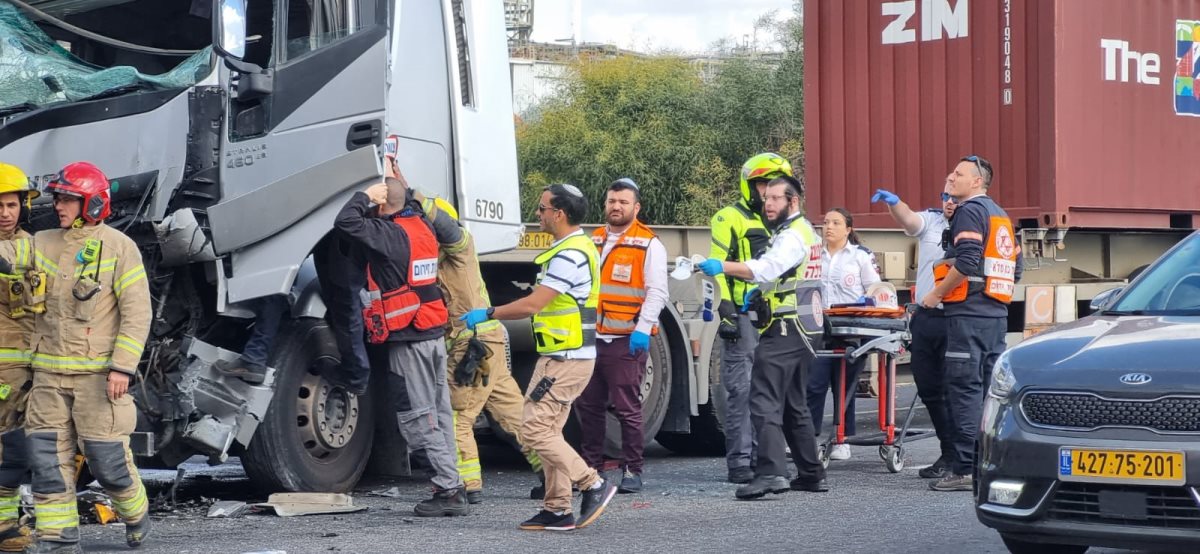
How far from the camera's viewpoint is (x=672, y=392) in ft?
32.3

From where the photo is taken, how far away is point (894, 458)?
30.3 feet

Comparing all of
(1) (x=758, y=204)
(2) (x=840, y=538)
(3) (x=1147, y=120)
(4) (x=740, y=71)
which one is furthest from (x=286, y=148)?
(4) (x=740, y=71)

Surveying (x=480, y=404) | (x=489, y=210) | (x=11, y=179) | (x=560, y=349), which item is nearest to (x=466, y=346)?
(x=480, y=404)

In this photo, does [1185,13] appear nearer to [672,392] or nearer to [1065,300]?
[1065,300]

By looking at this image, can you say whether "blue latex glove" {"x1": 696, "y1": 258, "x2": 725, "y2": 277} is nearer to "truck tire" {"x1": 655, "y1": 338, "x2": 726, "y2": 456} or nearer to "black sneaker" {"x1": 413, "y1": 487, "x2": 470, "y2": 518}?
"black sneaker" {"x1": 413, "y1": 487, "x2": 470, "y2": 518}

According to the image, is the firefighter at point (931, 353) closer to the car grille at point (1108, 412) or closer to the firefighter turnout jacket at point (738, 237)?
the firefighter turnout jacket at point (738, 237)

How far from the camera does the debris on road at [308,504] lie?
300 inches

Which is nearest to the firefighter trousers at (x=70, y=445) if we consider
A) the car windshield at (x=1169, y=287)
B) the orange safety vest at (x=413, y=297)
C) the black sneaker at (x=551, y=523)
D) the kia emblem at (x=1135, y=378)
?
the orange safety vest at (x=413, y=297)

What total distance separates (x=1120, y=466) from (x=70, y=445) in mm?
4096

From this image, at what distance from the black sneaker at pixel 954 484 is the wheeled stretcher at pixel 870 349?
2.12 ft

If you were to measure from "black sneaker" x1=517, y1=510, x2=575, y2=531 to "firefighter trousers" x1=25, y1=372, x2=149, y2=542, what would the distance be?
1.68 metres

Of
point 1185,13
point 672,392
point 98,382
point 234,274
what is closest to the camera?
point 98,382

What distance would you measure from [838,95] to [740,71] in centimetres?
2373

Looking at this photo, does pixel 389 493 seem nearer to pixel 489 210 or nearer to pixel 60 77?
pixel 489 210
